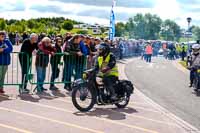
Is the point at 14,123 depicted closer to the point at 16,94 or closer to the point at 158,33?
the point at 16,94

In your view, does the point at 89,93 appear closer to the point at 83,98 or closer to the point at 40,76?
the point at 83,98

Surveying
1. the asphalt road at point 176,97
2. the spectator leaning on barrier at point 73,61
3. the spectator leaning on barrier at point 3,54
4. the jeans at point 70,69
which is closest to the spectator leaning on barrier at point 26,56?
the spectator leaning on barrier at point 3,54

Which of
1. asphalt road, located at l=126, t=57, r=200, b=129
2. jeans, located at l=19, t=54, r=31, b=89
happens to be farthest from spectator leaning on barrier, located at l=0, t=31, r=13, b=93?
asphalt road, located at l=126, t=57, r=200, b=129

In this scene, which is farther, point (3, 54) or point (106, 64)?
point (3, 54)

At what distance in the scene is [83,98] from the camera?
10.8 meters

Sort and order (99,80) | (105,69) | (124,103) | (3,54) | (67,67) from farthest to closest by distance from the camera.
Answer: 1. (67,67)
2. (3,54)
3. (124,103)
4. (99,80)
5. (105,69)

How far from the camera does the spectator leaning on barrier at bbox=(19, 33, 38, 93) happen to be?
13289mm

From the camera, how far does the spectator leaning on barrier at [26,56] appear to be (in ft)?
43.6

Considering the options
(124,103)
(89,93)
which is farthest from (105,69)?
(124,103)

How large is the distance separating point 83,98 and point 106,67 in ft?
3.13

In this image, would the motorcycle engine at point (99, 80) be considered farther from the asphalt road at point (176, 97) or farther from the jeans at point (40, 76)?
the jeans at point (40, 76)

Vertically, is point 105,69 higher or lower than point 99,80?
higher

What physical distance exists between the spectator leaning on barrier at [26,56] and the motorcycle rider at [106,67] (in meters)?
2.92

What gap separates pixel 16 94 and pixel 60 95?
127 centimetres
